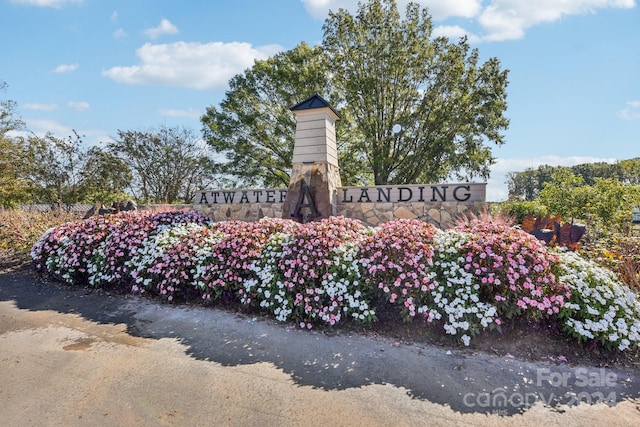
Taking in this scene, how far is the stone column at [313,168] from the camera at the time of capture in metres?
6.94

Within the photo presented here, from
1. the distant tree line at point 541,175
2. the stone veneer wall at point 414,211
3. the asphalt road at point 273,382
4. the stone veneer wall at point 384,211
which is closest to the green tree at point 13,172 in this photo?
the stone veneer wall at point 384,211

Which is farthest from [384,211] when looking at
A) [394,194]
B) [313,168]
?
[313,168]

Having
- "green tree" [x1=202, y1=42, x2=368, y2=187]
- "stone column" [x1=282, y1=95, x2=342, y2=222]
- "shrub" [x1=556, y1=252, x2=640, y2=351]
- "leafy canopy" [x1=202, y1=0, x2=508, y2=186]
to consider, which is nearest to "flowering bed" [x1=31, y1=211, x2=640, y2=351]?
"shrub" [x1=556, y1=252, x2=640, y2=351]

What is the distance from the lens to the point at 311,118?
7117 millimetres

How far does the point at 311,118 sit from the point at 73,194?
41.9 feet

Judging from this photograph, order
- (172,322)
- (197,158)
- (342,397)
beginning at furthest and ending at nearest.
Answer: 1. (197,158)
2. (172,322)
3. (342,397)

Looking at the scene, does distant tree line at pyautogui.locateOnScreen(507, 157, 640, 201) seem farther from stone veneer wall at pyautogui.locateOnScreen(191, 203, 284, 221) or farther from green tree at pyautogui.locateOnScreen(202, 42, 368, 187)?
stone veneer wall at pyautogui.locateOnScreen(191, 203, 284, 221)

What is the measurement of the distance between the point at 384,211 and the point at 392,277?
13.5 feet

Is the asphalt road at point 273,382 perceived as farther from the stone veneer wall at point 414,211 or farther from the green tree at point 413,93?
the green tree at point 413,93

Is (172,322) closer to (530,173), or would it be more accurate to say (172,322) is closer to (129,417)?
(129,417)

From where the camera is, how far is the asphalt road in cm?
209

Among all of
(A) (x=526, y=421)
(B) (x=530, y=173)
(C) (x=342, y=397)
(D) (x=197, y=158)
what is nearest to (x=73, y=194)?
(D) (x=197, y=158)

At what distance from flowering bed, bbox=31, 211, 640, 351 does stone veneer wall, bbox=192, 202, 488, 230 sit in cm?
300

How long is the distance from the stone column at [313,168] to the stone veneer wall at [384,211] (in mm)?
651
